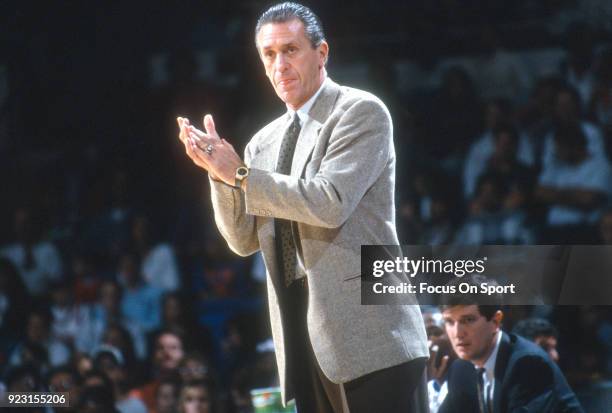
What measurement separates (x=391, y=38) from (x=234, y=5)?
74 cm

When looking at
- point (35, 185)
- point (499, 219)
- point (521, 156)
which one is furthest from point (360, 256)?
point (35, 185)

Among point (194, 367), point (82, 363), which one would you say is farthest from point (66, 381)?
point (194, 367)

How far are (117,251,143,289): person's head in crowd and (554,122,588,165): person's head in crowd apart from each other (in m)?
1.90

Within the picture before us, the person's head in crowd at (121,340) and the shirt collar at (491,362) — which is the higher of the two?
the person's head in crowd at (121,340)

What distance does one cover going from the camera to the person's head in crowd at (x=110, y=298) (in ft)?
15.4

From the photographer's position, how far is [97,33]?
498cm

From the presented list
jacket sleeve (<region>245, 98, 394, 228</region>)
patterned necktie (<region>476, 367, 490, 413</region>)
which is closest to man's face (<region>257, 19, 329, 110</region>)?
jacket sleeve (<region>245, 98, 394, 228</region>)

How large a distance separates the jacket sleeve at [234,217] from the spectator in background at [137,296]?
8.21 feet

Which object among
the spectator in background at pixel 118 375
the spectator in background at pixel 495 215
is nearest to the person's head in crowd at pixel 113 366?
the spectator in background at pixel 118 375

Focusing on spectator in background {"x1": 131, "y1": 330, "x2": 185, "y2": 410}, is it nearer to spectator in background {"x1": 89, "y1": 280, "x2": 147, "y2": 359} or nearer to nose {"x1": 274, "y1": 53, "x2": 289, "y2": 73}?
spectator in background {"x1": 89, "y1": 280, "x2": 147, "y2": 359}

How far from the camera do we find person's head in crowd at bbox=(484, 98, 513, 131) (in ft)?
15.0

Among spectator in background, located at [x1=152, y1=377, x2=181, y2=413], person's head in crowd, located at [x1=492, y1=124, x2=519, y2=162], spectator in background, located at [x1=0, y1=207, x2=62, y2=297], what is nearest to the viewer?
spectator in background, located at [x1=152, y1=377, x2=181, y2=413]

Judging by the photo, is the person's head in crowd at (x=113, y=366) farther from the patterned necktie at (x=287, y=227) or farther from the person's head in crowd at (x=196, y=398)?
the patterned necktie at (x=287, y=227)

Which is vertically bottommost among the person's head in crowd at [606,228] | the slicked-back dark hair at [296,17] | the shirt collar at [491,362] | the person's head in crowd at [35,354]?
the shirt collar at [491,362]
